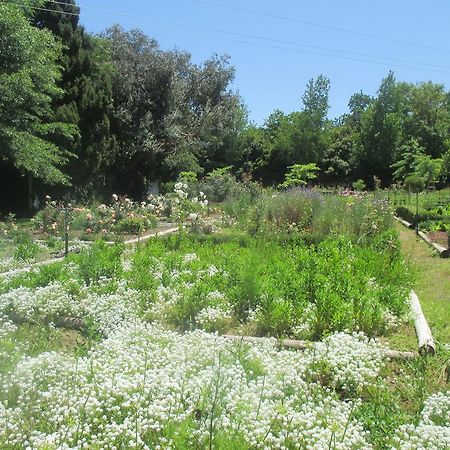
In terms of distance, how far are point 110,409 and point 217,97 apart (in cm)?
2531

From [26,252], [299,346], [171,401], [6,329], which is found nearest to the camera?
[171,401]

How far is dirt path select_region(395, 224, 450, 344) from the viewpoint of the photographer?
5227 millimetres

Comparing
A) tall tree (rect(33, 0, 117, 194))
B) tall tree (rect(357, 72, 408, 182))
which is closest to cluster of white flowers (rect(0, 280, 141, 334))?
tall tree (rect(33, 0, 117, 194))

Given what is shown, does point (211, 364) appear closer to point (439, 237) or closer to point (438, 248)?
point (438, 248)

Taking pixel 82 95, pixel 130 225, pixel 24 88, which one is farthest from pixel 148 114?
pixel 130 225

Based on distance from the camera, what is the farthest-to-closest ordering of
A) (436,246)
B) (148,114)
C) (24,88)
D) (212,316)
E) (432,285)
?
(148,114), (24,88), (436,246), (432,285), (212,316)

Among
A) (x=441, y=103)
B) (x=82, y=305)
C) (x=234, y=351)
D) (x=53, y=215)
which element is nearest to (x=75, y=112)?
(x=53, y=215)

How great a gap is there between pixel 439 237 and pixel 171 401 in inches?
396

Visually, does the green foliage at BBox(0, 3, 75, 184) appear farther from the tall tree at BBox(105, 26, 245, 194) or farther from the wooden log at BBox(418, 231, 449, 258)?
the wooden log at BBox(418, 231, 449, 258)

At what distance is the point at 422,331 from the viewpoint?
15.4 feet

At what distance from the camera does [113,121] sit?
22250 millimetres

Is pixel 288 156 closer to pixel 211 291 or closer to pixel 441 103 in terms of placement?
pixel 441 103

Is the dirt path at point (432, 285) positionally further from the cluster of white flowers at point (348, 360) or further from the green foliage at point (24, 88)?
the green foliage at point (24, 88)

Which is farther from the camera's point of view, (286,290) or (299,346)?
(286,290)
